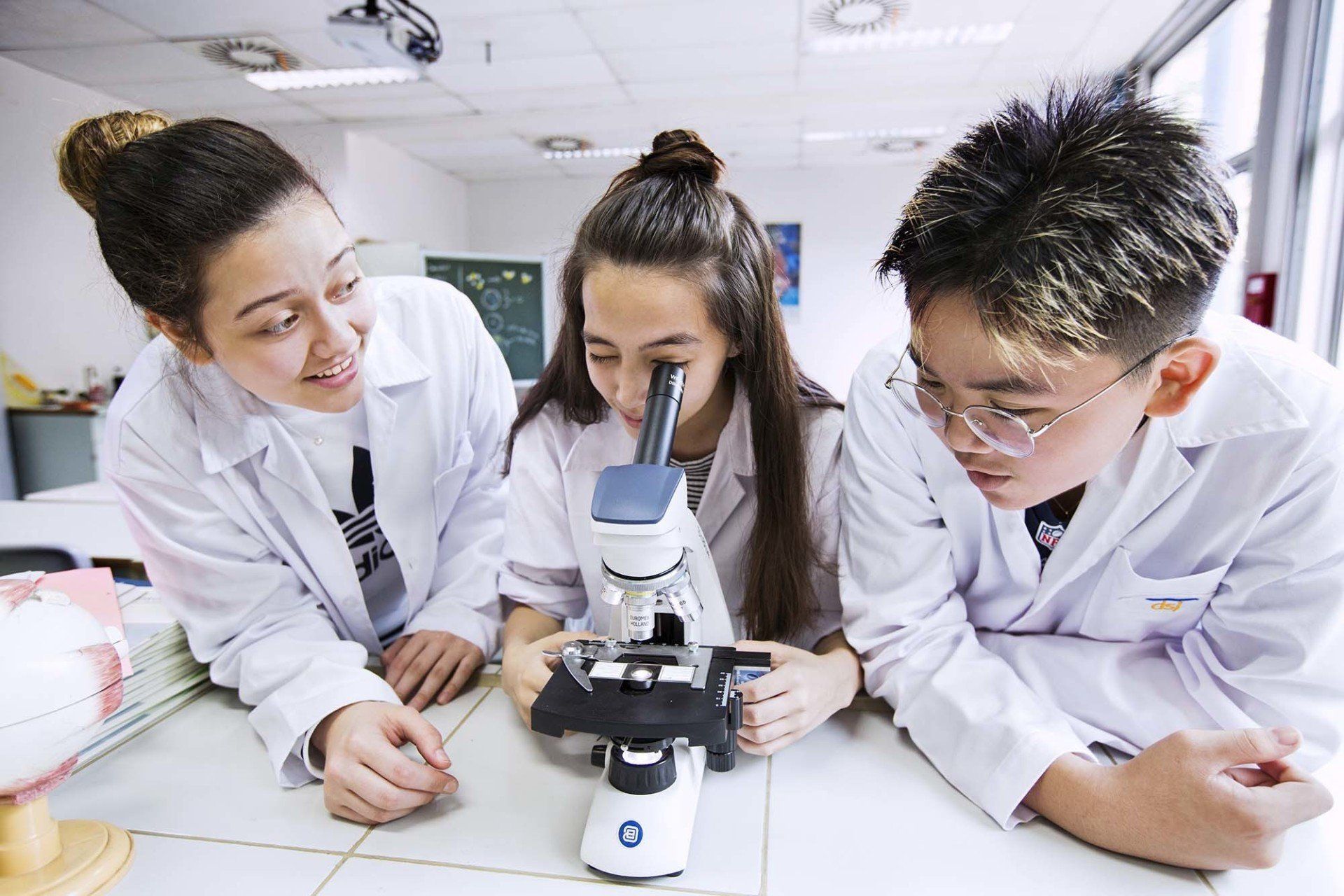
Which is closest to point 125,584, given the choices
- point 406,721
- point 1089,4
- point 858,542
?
point 406,721

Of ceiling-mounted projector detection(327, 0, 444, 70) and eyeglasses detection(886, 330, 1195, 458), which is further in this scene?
ceiling-mounted projector detection(327, 0, 444, 70)

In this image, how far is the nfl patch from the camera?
1.07 metres

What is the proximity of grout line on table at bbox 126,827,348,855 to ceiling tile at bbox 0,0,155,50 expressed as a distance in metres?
4.61

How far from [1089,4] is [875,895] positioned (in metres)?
4.85

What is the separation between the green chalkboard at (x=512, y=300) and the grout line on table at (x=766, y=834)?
5.62 m

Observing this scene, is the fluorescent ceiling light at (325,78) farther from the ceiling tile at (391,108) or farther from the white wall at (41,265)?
the white wall at (41,265)

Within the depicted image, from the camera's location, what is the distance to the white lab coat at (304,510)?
44.4 inches

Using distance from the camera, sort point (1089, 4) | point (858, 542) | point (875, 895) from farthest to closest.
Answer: point (1089, 4) < point (858, 542) < point (875, 895)

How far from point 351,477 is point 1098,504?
121 centimetres

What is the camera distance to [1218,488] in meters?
0.97

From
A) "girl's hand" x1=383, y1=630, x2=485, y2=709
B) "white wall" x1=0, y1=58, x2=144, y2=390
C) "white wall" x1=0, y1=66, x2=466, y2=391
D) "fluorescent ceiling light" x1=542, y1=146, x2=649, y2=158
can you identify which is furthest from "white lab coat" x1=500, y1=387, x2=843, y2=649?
"fluorescent ceiling light" x1=542, y1=146, x2=649, y2=158

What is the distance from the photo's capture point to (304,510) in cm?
130

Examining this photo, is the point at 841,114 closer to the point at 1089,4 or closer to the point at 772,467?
the point at 1089,4

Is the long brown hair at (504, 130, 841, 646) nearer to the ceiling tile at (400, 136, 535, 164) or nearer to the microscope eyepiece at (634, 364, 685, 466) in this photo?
the microscope eyepiece at (634, 364, 685, 466)
